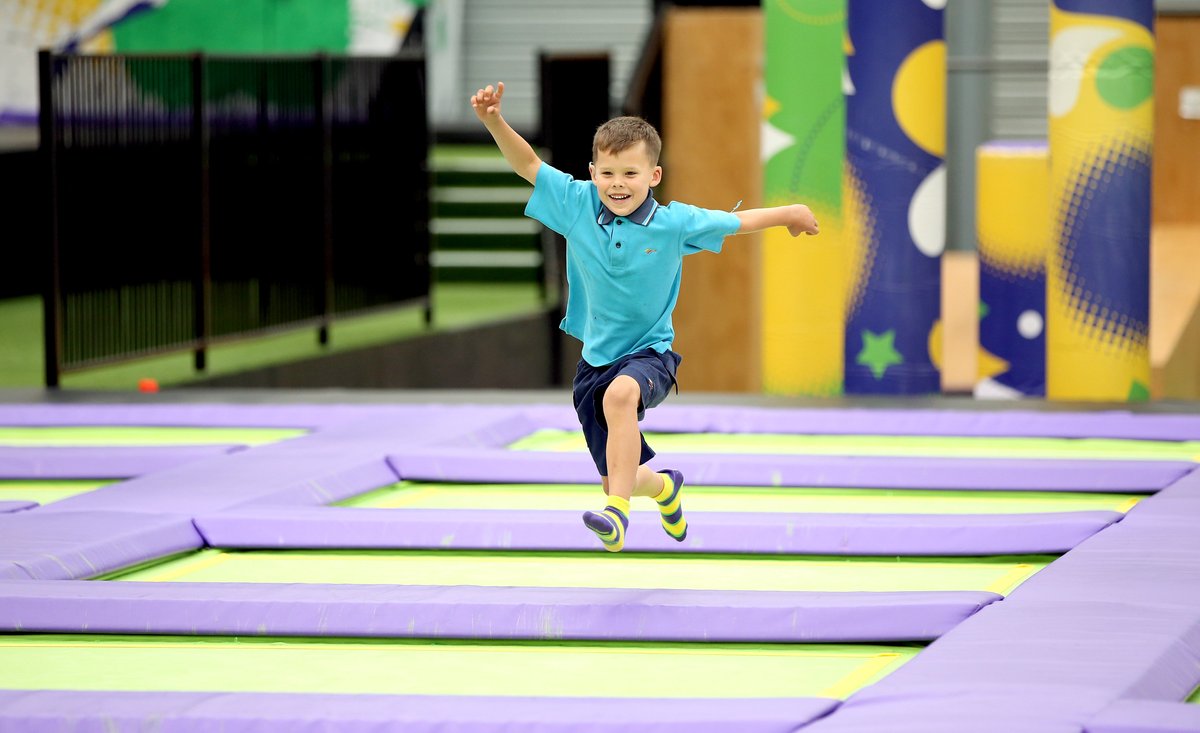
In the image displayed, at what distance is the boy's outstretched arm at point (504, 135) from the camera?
3.61 meters

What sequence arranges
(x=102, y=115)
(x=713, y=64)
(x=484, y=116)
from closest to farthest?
(x=484, y=116) → (x=102, y=115) → (x=713, y=64)

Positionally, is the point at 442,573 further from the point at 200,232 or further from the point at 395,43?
the point at 395,43

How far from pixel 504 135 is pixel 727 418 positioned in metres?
2.46

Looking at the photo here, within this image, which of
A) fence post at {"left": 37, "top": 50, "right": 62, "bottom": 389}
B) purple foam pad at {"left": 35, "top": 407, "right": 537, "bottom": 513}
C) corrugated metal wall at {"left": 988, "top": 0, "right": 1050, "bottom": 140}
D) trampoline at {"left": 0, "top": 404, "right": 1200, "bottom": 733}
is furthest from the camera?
corrugated metal wall at {"left": 988, "top": 0, "right": 1050, "bottom": 140}

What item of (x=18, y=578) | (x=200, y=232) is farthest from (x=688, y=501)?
(x=200, y=232)

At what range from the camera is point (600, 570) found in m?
3.87

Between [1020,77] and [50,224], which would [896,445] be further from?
[1020,77]

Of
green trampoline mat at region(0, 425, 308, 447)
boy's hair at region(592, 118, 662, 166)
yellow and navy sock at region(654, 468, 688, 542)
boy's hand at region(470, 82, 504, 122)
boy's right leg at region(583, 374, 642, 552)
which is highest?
boy's hand at region(470, 82, 504, 122)

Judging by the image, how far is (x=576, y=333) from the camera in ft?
12.5

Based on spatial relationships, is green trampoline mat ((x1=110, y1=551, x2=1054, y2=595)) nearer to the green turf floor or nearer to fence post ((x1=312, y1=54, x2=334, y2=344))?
the green turf floor

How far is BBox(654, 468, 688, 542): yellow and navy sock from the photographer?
3.68 meters

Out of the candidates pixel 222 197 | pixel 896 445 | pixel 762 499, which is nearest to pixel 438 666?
pixel 762 499

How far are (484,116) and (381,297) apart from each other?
597 cm

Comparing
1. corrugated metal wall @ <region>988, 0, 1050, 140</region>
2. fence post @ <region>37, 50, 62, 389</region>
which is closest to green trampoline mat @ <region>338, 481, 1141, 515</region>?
fence post @ <region>37, 50, 62, 389</region>
